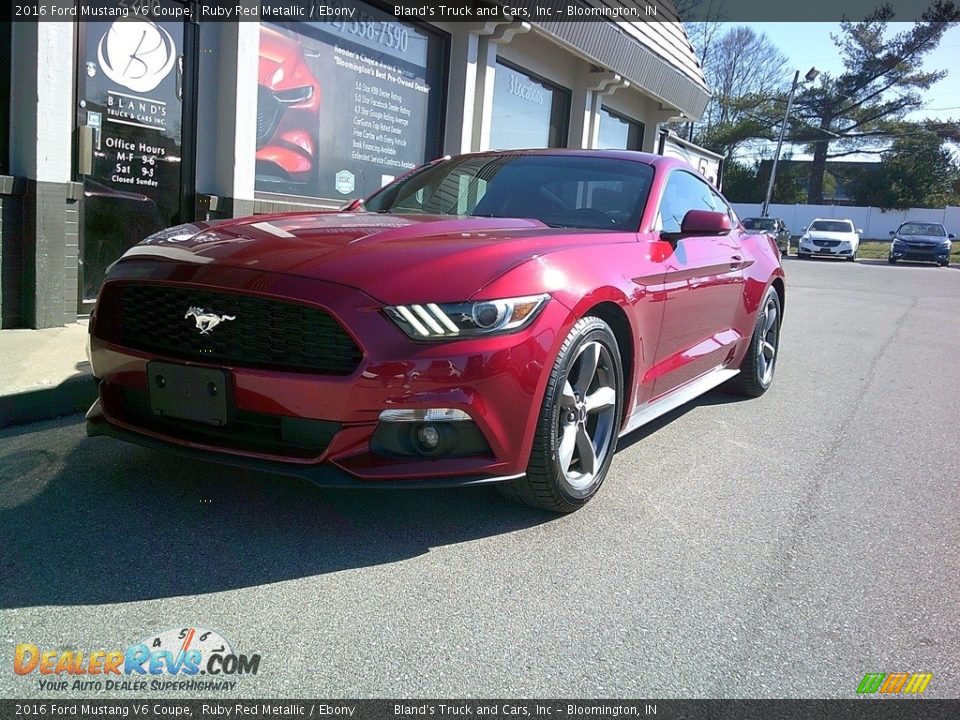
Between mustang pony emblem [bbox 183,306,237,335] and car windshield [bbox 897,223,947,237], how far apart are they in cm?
3141

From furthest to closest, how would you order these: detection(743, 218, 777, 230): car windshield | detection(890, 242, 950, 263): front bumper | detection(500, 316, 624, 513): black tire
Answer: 1. detection(743, 218, 777, 230): car windshield
2. detection(890, 242, 950, 263): front bumper
3. detection(500, 316, 624, 513): black tire

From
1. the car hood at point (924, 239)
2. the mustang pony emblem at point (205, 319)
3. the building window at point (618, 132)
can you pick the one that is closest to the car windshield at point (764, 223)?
the car hood at point (924, 239)

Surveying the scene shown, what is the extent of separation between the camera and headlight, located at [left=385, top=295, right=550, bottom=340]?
2.75 m

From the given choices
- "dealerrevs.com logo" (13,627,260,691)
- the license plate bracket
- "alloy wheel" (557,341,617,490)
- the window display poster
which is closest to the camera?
"dealerrevs.com logo" (13,627,260,691)

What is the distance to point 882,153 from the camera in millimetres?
47719

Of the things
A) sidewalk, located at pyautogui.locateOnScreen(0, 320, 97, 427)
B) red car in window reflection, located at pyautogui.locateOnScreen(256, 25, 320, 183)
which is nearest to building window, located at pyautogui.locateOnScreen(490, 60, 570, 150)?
red car in window reflection, located at pyautogui.locateOnScreen(256, 25, 320, 183)

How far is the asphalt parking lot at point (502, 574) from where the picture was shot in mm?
2256

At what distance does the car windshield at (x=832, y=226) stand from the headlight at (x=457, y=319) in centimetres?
2997

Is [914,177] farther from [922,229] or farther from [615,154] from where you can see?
[615,154]

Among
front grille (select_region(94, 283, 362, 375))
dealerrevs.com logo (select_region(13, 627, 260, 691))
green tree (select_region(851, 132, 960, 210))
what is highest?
green tree (select_region(851, 132, 960, 210))

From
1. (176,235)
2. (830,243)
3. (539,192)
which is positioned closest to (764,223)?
(830,243)

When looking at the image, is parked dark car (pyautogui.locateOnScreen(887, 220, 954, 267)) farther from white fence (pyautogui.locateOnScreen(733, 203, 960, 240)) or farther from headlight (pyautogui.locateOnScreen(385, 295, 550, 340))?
headlight (pyautogui.locateOnScreen(385, 295, 550, 340))

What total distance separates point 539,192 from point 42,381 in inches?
107

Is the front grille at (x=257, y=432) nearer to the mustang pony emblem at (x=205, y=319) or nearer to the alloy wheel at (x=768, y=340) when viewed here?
the mustang pony emblem at (x=205, y=319)
